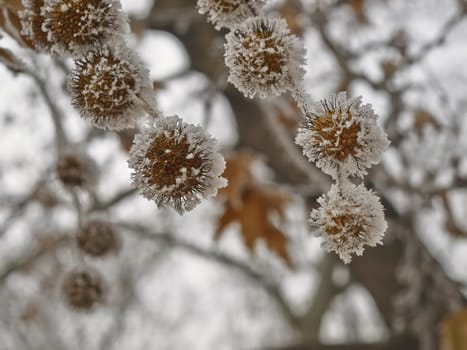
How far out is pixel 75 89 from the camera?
0.66 m

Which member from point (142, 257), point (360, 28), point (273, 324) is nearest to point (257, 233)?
point (360, 28)

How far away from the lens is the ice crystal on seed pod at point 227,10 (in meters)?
0.63

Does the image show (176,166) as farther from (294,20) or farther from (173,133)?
(294,20)

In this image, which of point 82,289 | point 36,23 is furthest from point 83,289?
point 36,23

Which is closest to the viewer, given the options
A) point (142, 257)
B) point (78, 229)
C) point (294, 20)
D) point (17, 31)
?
point (17, 31)

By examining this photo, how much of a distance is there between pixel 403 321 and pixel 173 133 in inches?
80.2

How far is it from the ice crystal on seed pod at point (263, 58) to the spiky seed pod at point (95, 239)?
2.35 ft

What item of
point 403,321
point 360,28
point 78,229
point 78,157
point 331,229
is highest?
point 360,28

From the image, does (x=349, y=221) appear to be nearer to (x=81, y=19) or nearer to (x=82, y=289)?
(x=81, y=19)

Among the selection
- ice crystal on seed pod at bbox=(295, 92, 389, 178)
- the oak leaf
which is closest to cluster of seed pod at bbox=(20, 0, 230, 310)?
ice crystal on seed pod at bbox=(295, 92, 389, 178)

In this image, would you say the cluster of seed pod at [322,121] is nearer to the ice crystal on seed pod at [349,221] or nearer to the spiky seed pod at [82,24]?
the ice crystal on seed pod at [349,221]

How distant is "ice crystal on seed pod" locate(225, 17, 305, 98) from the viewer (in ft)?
2.03

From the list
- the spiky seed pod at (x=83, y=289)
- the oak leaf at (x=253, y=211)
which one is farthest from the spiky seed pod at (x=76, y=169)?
the oak leaf at (x=253, y=211)

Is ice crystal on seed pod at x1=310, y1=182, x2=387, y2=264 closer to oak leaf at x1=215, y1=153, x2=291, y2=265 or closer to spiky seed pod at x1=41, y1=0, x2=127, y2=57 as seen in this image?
spiky seed pod at x1=41, y1=0, x2=127, y2=57
